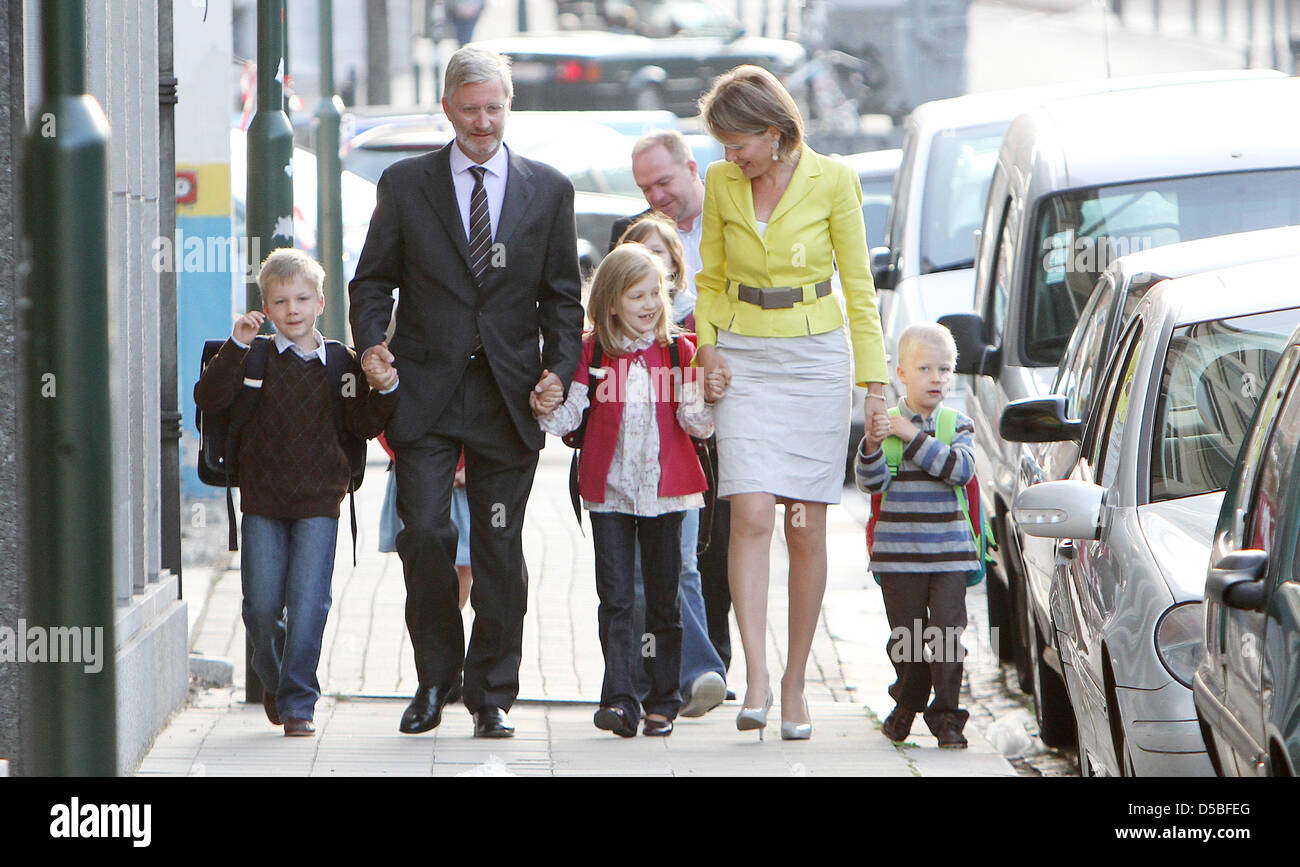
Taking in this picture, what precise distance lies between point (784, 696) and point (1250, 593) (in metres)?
2.72

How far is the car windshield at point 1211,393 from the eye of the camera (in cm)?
589

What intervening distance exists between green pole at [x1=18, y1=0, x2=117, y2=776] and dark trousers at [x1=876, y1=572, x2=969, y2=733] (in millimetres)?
3174

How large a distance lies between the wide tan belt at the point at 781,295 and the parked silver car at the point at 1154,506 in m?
0.89

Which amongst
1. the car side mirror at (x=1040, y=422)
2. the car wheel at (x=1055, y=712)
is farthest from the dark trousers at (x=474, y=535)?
the car wheel at (x=1055, y=712)

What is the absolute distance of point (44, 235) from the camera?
4.10 meters

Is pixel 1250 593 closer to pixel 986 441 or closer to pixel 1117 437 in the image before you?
pixel 1117 437

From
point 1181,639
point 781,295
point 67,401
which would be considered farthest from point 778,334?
point 67,401

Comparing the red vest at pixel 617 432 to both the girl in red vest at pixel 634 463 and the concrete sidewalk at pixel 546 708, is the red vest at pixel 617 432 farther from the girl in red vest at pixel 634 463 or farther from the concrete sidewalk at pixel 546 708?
the concrete sidewalk at pixel 546 708

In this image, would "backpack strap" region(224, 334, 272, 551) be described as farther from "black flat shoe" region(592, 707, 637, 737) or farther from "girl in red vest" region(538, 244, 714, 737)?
"black flat shoe" region(592, 707, 637, 737)

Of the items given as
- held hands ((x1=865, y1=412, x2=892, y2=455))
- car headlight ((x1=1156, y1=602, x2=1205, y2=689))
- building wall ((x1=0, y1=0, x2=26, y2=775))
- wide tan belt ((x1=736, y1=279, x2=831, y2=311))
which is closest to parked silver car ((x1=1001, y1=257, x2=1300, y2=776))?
car headlight ((x1=1156, y1=602, x2=1205, y2=689))

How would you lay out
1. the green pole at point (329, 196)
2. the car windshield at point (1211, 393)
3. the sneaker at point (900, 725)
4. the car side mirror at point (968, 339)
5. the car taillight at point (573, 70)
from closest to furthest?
the car windshield at point (1211, 393), the sneaker at point (900, 725), the car side mirror at point (968, 339), the green pole at point (329, 196), the car taillight at point (573, 70)

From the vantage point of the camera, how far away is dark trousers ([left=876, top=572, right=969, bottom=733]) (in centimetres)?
677

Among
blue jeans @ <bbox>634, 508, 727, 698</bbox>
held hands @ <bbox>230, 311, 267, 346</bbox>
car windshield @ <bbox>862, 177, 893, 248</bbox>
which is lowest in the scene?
blue jeans @ <bbox>634, 508, 727, 698</bbox>
